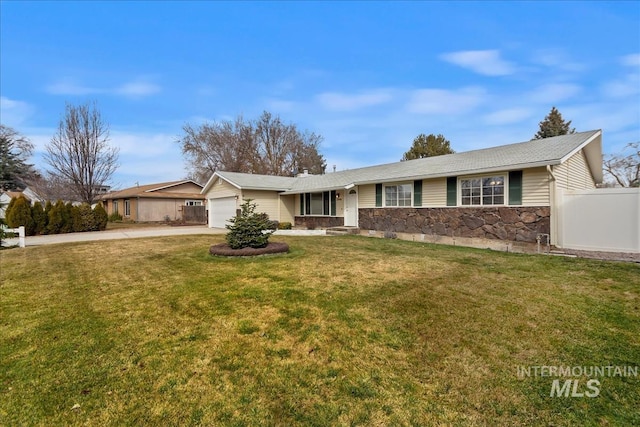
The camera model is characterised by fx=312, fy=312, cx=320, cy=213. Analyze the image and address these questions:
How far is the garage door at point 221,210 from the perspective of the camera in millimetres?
19453

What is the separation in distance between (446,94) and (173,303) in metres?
14.9

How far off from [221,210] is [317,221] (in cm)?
685

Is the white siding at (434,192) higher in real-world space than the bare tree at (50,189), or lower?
lower

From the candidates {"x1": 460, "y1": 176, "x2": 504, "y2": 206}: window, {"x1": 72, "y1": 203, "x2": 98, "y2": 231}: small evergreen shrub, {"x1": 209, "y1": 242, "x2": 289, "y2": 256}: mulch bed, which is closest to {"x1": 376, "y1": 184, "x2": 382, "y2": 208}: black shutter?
{"x1": 460, "y1": 176, "x2": 504, "y2": 206}: window

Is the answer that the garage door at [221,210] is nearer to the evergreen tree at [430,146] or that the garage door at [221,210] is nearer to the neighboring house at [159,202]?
the neighboring house at [159,202]

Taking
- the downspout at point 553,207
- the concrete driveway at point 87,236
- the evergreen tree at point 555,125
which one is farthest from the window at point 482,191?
the evergreen tree at point 555,125

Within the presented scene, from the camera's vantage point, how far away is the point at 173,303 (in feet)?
15.3

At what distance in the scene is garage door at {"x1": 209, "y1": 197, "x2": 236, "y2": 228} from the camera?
19.5 metres

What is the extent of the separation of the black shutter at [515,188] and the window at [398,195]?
154 inches

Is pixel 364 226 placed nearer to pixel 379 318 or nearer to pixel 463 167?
pixel 463 167

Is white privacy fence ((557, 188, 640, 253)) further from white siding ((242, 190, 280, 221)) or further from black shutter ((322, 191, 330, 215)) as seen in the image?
white siding ((242, 190, 280, 221))

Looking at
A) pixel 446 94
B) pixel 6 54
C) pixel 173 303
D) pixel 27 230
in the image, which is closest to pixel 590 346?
pixel 173 303

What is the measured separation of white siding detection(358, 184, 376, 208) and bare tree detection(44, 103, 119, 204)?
54.3ft

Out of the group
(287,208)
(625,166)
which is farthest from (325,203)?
(625,166)
